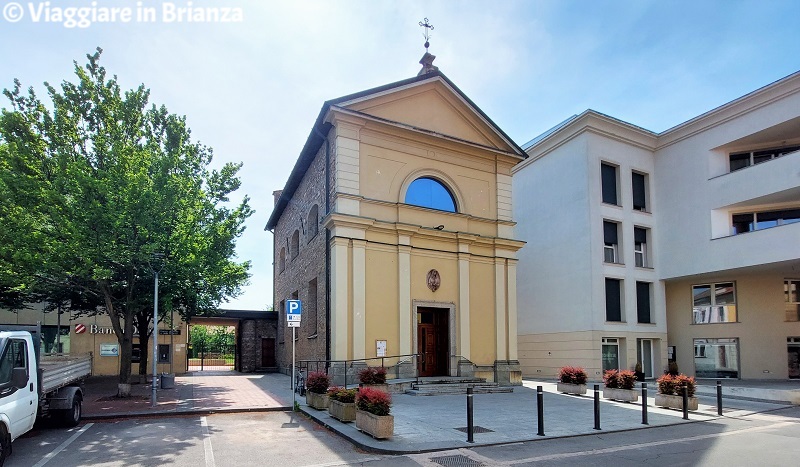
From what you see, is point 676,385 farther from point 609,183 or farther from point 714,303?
point 714,303

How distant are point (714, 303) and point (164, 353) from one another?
27447 mm

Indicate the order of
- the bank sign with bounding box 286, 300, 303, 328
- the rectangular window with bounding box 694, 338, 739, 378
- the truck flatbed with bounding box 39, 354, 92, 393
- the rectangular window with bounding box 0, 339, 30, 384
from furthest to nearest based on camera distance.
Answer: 1. the rectangular window with bounding box 694, 338, 739, 378
2. the bank sign with bounding box 286, 300, 303, 328
3. the truck flatbed with bounding box 39, 354, 92, 393
4. the rectangular window with bounding box 0, 339, 30, 384

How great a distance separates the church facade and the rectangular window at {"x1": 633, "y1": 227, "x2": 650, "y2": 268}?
28.3ft

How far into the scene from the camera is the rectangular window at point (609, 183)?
86.1ft

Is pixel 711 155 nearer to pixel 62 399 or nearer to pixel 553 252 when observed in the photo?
pixel 553 252

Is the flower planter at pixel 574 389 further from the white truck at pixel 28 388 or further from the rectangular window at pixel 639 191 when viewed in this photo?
the white truck at pixel 28 388

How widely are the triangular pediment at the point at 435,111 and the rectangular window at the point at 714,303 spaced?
12676 millimetres

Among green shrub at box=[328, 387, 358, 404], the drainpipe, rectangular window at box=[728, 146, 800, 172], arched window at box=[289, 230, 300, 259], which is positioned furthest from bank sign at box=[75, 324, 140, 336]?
rectangular window at box=[728, 146, 800, 172]

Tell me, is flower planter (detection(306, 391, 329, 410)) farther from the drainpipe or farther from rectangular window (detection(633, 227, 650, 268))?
rectangular window (detection(633, 227, 650, 268))

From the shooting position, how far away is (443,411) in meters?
13.7

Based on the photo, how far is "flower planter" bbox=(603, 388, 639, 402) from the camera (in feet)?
52.1

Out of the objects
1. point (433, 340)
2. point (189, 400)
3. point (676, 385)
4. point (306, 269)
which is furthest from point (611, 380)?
point (306, 269)

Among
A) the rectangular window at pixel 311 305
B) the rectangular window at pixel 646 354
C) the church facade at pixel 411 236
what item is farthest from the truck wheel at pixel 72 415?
the rectangular window at pixel 646 354

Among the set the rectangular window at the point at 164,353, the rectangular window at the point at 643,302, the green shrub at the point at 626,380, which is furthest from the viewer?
the rectangular window at the point at 164,353
